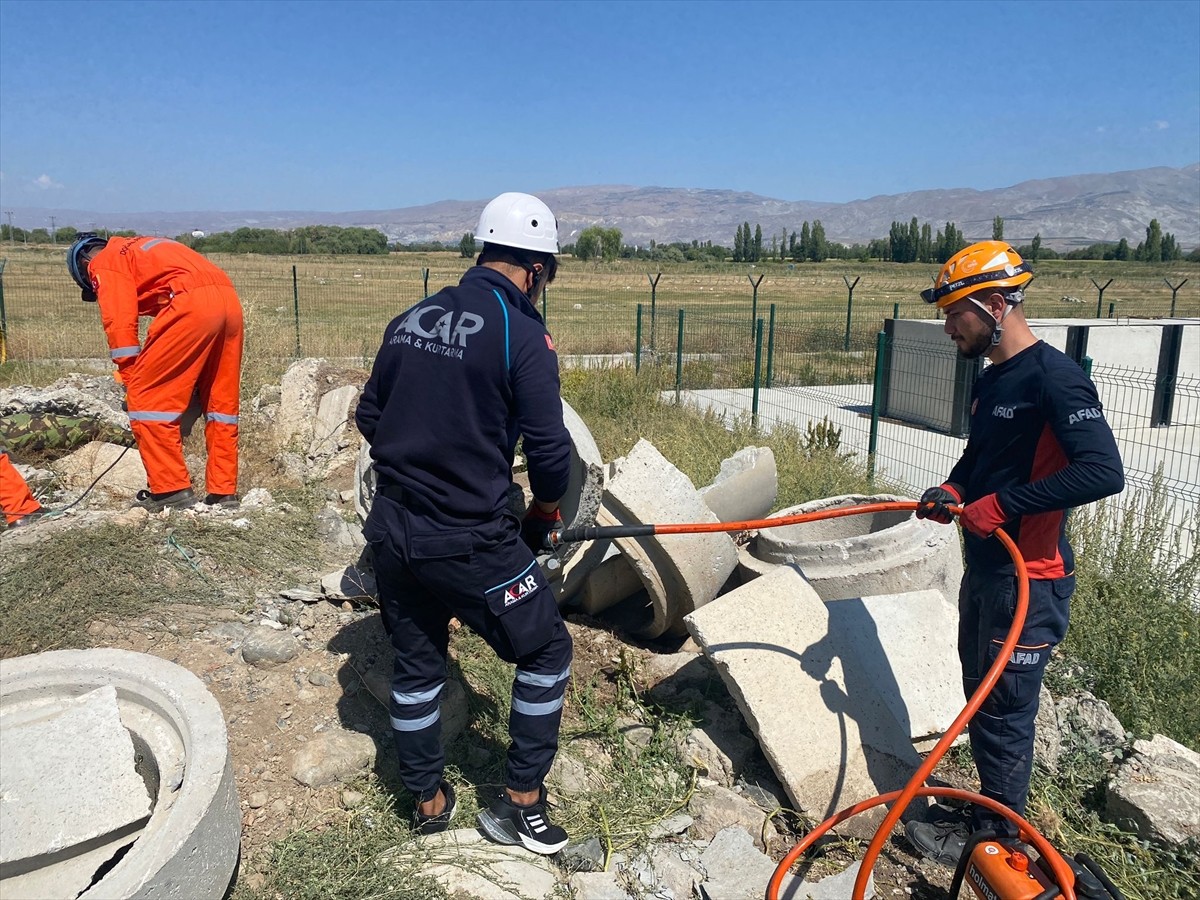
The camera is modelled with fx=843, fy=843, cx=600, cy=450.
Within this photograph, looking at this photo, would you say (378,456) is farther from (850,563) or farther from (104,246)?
(104,246)

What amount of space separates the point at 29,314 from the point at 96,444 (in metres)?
16.4

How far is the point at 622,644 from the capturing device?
453cm

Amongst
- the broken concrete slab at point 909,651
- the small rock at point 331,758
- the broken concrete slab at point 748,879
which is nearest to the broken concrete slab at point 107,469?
the small rock at point 331,758

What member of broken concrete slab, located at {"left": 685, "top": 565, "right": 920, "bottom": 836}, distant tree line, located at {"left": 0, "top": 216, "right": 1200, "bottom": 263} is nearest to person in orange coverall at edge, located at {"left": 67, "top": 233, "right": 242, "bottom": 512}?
broken concrete slab, located at {"left": 685, "top": 565, "right": 920, "bottom": 836}

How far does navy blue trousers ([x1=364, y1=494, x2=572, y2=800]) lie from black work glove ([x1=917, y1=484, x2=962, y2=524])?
4.49 ft

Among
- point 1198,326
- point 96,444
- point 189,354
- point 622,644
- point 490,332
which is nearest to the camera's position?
point 490,332

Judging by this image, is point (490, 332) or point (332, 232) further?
point (332, 232)

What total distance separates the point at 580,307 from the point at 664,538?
26.5 metres

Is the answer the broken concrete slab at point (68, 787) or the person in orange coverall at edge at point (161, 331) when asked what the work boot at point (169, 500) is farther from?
the broken concrete slab at point (68, 787)

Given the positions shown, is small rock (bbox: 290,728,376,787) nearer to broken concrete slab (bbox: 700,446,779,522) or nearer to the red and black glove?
broken concrete slab (bbox: 700,446,779,522)

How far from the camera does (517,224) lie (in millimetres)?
2893

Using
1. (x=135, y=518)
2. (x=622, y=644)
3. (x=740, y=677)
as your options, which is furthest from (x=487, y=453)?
(x=135, y=518)

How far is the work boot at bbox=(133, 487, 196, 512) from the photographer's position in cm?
541

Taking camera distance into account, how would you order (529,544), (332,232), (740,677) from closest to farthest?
(529,544) → (740,677) → (332,232)
